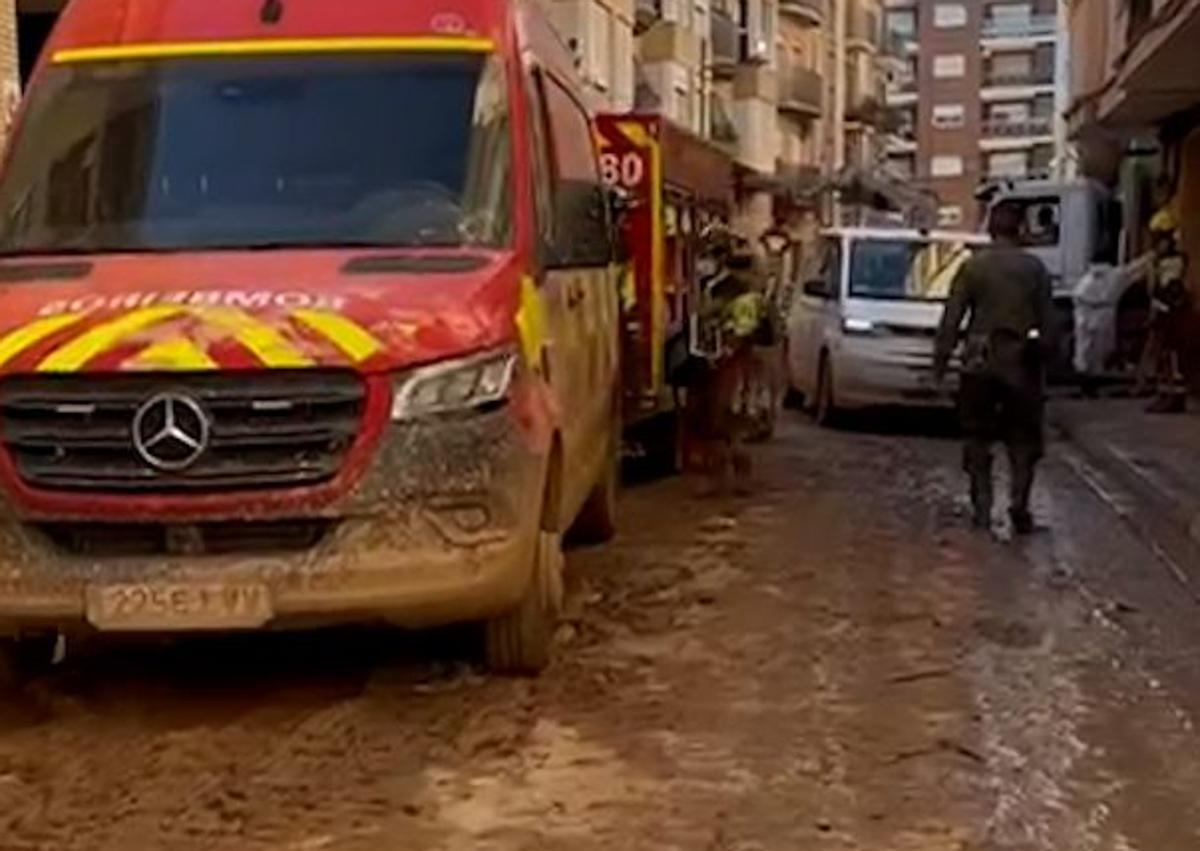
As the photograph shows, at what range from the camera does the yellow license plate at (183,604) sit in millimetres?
6973

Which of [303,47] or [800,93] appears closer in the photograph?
[303,47]

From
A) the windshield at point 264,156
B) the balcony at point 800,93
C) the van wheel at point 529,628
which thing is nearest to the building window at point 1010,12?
the balcony at point 800,93

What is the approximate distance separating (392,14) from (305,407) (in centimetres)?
210

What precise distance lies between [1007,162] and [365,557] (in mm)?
98830

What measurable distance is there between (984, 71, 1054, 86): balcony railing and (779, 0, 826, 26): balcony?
2901 cm

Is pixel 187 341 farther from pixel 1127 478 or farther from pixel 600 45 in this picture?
pixel 600 45

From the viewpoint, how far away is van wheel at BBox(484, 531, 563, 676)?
7.74 meters

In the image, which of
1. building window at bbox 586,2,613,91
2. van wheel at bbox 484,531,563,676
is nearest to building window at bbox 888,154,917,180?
building window at bbox 586,2,613,91

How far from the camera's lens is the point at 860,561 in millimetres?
10969

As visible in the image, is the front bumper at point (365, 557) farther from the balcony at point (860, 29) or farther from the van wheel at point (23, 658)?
the balcony at point (860, 29)

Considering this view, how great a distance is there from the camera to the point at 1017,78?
104 meters

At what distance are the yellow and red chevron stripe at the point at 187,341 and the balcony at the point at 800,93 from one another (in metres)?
62.6

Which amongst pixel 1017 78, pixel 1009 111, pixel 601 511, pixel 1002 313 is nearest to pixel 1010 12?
pixel 1017 78

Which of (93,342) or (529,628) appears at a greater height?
(93,342)
